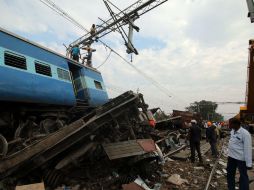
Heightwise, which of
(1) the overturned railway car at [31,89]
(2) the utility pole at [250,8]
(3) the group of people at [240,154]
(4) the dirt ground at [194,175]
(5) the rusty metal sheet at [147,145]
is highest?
(2) the utility pole at [250,8]

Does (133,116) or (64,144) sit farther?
(133,116)

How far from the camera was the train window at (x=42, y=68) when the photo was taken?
8.70m

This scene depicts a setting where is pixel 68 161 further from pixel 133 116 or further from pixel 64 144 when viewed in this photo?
pixel 133 116

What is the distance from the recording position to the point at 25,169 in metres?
5.41

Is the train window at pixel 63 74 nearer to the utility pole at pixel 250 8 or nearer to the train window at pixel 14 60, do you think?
the train window at pixel 14 60

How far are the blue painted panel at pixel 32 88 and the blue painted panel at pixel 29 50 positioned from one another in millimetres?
705

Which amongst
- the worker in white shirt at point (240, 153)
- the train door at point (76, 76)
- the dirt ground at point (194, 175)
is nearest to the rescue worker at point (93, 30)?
the train door at point (76, 76)

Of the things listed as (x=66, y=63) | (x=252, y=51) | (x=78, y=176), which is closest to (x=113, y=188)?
(x=78, y=176)

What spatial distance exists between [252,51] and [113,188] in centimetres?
803

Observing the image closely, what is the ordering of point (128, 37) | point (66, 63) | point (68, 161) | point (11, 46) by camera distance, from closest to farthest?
point (68, 161) → point (11, 46) → point (66, 63) → point (128, 37)

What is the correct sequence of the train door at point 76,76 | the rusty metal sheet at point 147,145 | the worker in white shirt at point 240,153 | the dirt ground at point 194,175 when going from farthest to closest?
the train door at point 76,76
the dirt ground at point 194,175
the rusty metal sheet at point 147,145
the worker in white shirt at point 240,153

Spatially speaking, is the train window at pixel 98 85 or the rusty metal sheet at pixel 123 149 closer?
the rusty metal sheet at pixel 123 149

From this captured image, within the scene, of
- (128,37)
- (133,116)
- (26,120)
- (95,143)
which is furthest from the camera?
(128,37)

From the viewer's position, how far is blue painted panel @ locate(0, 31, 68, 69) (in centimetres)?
759
